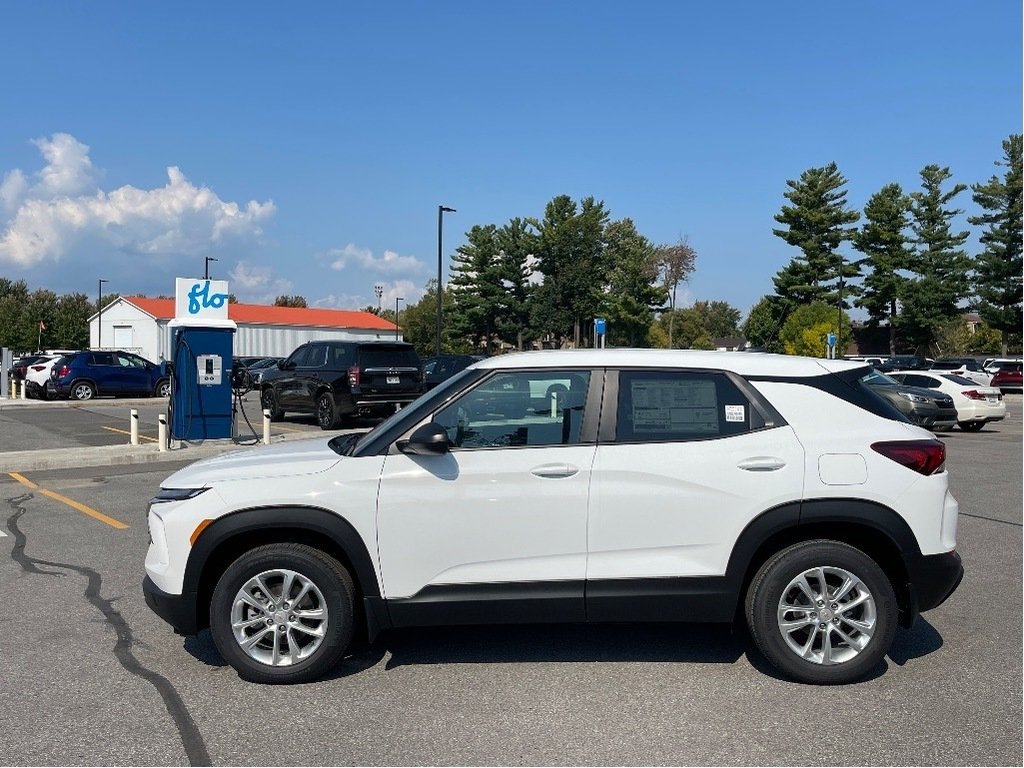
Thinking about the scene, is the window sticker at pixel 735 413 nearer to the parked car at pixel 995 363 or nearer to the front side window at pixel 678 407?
the front side window at pixel 678 407

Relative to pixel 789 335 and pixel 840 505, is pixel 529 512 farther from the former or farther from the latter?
pixel 789 335

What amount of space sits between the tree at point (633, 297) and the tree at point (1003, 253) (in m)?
22.5

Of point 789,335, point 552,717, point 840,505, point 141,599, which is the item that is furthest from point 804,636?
point 789,335

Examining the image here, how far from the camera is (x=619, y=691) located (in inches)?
171

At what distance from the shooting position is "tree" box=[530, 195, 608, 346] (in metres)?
70.2

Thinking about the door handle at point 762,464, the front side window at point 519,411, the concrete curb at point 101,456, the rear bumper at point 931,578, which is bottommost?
the concrete curb at point 101,456

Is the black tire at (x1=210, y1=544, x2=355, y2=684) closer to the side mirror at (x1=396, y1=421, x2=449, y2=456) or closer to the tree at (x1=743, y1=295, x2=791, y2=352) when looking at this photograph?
the side mirror at (x1=396, y1=421, x2=449, y2=456)

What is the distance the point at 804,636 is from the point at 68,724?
3512mm

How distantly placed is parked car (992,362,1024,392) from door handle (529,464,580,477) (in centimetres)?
3972

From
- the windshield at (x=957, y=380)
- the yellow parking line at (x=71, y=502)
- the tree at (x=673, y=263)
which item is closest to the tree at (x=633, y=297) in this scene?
the tree at (x=673, y=263)

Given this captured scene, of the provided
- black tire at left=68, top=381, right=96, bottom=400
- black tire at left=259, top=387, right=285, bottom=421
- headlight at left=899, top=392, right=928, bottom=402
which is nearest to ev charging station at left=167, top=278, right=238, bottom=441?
black tire at left=259, top=387, right=285, bottom=421

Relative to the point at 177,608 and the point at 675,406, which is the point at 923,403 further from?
the point at 177,608

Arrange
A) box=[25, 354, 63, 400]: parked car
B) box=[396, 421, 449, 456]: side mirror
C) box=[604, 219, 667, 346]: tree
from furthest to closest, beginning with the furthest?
box=[604, 219, 667, 346]: tree → box=[25, 354, 63, 400]: parked car → box=[396, 421, 449, 456]: side mirror

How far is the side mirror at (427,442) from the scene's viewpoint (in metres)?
4.32
